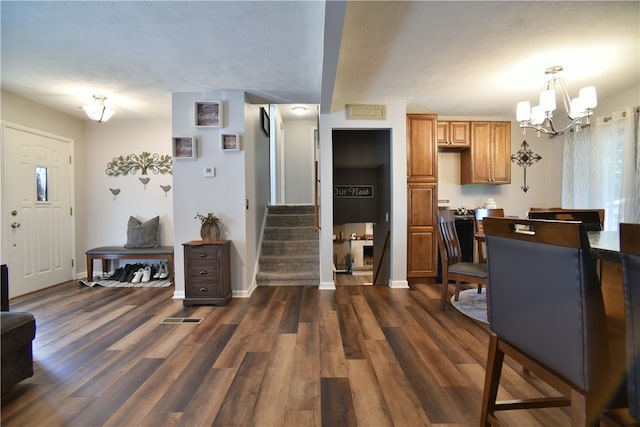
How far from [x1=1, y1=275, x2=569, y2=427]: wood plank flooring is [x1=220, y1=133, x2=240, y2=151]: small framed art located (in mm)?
1897

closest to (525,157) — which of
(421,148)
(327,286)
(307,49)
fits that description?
(421,148)

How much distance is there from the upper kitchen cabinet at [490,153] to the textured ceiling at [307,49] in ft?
2.39

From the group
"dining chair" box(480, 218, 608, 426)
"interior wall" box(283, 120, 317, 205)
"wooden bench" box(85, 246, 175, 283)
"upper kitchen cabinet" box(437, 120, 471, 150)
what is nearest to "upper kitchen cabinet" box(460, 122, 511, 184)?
"upper kitchen cabinet" box(437, 120, 471, 150)

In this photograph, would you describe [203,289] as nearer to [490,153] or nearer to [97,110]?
[97,110]

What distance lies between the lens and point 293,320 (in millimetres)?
2721

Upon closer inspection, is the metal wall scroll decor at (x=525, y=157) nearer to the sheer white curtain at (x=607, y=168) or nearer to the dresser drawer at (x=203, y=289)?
the sheer white curtain at (x=607, y=168)

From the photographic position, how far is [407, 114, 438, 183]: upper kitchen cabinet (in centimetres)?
401

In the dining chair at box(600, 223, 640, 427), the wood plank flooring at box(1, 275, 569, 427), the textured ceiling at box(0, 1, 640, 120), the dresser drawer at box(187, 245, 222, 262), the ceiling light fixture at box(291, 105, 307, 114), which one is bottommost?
the wood plank flooring at box(1, 275, 569, 427)

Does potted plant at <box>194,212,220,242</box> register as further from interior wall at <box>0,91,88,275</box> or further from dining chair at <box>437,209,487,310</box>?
dining chair at <box>437,209,487,310</box>

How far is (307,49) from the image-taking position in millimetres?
2482

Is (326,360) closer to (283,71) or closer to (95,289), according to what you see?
(283,71)

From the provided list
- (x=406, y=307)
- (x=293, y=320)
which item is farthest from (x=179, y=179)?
(x=406, y=307)

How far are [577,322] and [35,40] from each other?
3.96 metres

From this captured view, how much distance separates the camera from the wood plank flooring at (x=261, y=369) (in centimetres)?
146
